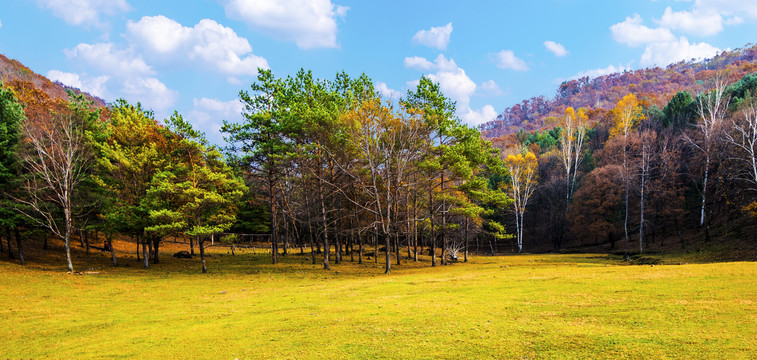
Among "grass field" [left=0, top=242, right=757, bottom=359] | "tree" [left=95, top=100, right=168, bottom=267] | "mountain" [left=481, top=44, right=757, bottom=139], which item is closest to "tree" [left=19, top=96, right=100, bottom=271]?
"tree" [left=95, top=100, right=168, bottom=267]

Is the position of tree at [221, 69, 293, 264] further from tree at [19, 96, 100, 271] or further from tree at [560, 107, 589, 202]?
tree at [560, 107, 589, 202]

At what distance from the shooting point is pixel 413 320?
934cm

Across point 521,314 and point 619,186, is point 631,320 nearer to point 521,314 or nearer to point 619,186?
point 521,314

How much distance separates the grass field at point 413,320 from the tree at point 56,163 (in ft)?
33.4

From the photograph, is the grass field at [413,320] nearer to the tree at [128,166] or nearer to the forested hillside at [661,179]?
the tree at [128,166]

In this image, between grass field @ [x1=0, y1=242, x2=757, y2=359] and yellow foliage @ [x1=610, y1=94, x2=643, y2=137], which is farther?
yellow foliage @ [x1=610, y1=94, x2=643, y2=137]

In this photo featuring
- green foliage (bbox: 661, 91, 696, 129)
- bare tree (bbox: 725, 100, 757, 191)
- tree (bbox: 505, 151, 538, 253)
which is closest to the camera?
bare tree (bbox: 725, 100, 757, 191)

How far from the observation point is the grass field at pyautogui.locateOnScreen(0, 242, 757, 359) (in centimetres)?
664

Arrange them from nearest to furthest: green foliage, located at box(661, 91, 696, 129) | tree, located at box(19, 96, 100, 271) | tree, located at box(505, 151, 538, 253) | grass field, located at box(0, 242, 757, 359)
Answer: grass field, located at box(0, 242, 757, 359)
tree, located at box(19, 96, 100, 271)
green foliage, located at box(661, 91, 696, 129)
tree, located at box(505, 151, 538, 253)

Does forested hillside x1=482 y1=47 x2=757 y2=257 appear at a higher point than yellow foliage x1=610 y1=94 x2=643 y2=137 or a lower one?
lower

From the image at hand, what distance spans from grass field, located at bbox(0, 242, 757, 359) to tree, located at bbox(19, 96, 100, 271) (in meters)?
10.2

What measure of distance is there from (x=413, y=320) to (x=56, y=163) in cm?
3042

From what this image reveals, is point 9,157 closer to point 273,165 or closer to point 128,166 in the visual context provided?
point 128,166

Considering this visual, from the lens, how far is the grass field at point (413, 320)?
21.8 ft
